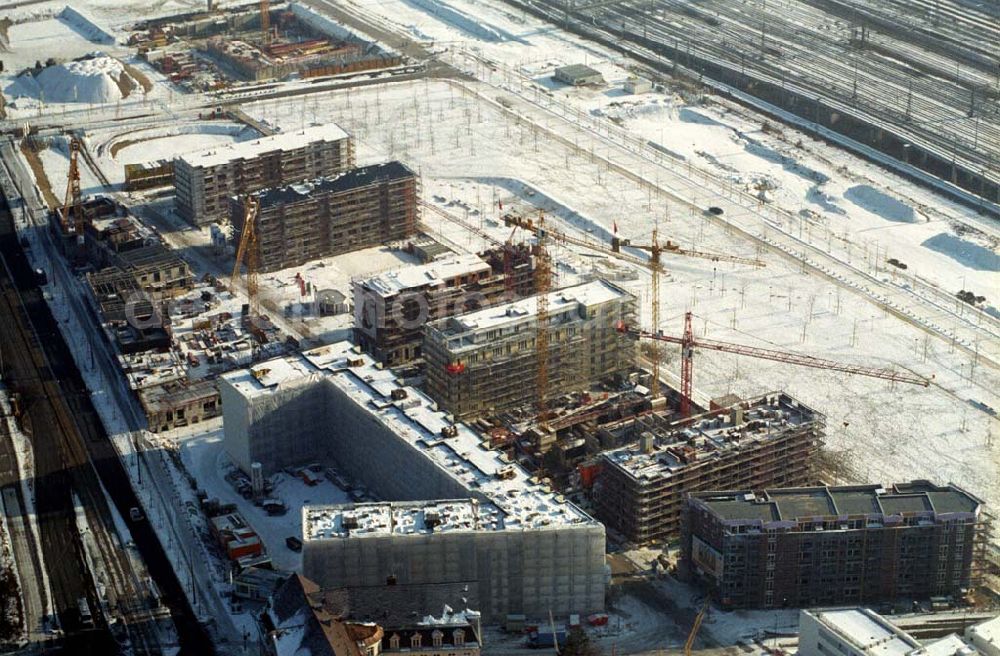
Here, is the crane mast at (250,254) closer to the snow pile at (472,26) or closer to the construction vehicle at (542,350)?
the construction vehicle at (542,350)

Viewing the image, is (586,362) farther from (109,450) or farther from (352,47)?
(352,47)

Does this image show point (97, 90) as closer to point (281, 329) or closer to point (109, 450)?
point (281, 329)

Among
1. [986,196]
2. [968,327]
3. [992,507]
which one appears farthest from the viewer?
[986,196]

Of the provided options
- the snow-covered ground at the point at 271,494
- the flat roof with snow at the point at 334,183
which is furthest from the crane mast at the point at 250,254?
the snow-covered ground at the point at 271,494

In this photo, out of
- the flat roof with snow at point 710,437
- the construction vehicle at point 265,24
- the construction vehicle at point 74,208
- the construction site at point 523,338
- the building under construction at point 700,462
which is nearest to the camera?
the construction site at point 523,338

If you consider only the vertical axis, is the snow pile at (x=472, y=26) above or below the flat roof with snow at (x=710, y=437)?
below

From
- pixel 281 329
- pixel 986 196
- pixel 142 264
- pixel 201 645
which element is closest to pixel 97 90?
pixel 142 264

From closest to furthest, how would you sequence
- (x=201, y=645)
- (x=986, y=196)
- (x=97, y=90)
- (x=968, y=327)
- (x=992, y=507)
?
(x=201, y=645) < (x=992, y=507) < (x=968, y=327) < (x=986, y=196) < (x=97, y=90)

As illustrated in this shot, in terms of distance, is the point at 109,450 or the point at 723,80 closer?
the point at 109,450
